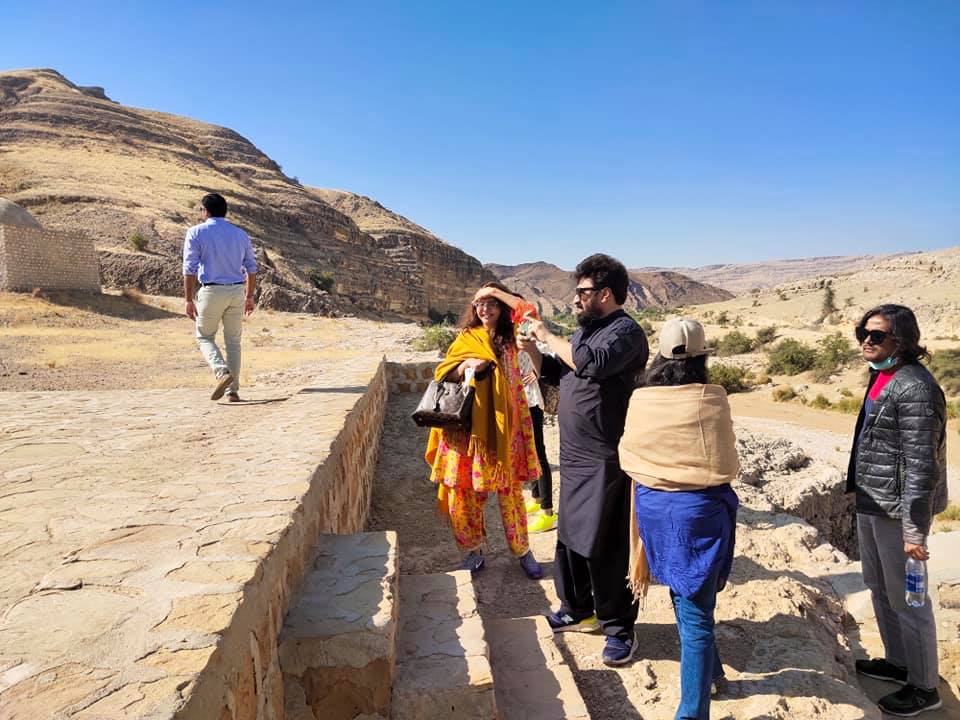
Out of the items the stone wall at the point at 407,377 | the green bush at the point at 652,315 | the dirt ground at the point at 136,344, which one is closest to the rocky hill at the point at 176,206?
the dirt ground at the point at 136,344

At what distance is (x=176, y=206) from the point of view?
30734 mm

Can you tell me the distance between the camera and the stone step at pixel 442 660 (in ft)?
5.62

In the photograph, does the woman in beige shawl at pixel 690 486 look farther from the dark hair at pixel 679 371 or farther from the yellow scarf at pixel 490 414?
the yellow scarf at pixel 490 414

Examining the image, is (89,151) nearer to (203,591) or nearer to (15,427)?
(15,427)

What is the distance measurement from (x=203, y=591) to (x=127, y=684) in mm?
336

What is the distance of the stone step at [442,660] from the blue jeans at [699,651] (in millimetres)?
747

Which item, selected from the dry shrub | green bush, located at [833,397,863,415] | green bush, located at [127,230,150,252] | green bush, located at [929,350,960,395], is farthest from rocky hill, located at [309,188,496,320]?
green bush, located at [833,397,863,415]

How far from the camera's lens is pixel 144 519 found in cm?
200

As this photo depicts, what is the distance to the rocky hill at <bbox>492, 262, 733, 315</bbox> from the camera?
9781 cm

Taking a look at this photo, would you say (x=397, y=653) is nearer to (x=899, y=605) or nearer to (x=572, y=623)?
(x=572, y=623)

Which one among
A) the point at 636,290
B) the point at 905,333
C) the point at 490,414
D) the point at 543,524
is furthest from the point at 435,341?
the point at 636,290

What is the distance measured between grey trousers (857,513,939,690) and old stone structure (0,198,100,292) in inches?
819

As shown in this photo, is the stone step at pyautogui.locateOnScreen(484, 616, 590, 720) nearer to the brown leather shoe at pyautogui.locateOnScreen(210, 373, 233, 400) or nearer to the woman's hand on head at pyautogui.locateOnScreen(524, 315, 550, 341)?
the woman's hand on head at pyautogui.locateOnScreen(524, 315, 550, 341)

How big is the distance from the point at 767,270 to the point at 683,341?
647 ft
